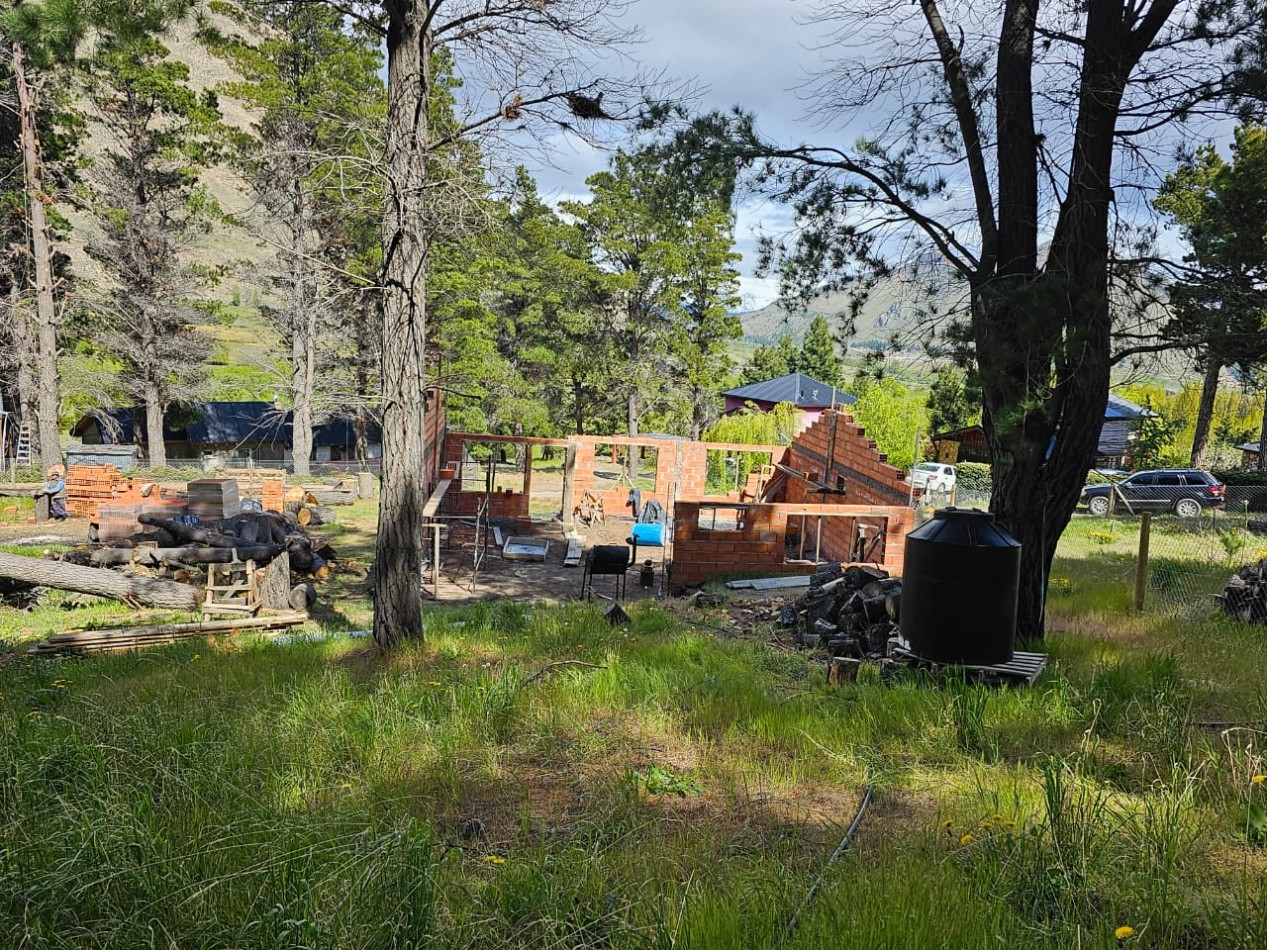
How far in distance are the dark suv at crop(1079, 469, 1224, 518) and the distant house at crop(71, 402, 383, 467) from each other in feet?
113

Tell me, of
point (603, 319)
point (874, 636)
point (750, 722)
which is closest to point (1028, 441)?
point (874, 636)

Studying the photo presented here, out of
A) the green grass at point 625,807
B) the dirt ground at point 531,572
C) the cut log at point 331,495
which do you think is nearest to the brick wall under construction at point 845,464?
the dirt ground at point 531,572

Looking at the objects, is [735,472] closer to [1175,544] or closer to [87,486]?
[1175,544]

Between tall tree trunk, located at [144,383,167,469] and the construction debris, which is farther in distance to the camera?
tall tree trunk, located at [144,383,167,469]

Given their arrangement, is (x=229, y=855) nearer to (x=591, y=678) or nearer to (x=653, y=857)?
(x=653, y=857)

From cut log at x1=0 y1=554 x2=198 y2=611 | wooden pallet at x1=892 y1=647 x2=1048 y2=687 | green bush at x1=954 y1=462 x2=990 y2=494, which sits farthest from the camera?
green bush at x1=954 y1=462 x2=990 y2=494

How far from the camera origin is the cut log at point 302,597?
12070 millimetres

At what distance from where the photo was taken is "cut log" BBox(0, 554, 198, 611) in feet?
35.8

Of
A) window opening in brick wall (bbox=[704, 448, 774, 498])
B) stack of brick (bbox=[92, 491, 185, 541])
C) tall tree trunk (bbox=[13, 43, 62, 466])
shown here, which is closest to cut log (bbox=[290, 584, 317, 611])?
stack of brick (bbox=[92, 491, 185, 541])

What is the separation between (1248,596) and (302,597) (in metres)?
12.8

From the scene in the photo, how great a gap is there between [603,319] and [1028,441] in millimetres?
30045

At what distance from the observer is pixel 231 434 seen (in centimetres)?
4312

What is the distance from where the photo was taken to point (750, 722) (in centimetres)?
455

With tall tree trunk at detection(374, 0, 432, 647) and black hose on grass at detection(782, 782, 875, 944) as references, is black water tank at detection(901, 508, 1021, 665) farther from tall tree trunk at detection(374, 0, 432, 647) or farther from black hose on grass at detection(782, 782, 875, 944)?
tall tree trunk at detection(374, 0, 432, 647)
